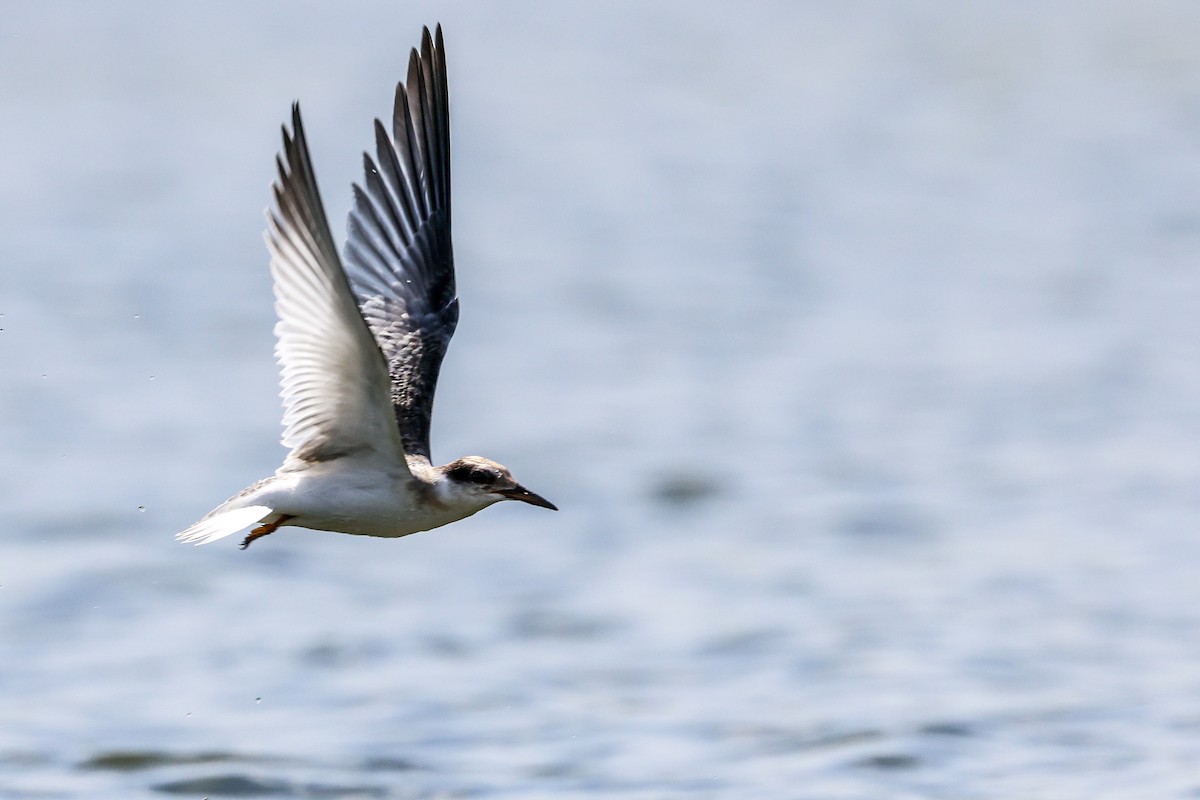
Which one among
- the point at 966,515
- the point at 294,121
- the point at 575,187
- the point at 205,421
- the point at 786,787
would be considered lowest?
the point at 786,787

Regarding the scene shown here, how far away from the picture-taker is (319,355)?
341 inches

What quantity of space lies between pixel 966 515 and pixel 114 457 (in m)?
7.73

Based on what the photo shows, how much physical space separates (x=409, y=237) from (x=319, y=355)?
8.08 feet

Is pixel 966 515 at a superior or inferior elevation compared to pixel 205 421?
inferior

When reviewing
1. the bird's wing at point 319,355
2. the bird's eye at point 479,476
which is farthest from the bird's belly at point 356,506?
the bird's eye at point 479,476

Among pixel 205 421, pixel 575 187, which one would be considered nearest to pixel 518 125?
pixel 575 187

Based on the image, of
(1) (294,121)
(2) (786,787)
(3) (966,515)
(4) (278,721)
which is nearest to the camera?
(1) (294,121)

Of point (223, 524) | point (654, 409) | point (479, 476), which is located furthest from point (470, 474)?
point (654, 409)

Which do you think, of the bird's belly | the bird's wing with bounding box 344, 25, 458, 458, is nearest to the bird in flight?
the bird's belly

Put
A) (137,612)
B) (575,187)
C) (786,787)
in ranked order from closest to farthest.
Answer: (786,787) → (137,612) → (575,187)

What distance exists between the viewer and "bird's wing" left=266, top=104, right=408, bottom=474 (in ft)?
26.9

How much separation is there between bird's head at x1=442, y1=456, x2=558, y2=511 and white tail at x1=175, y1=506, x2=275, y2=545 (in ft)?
2.74

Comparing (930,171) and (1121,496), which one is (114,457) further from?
(930,171)

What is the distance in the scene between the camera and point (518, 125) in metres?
28.1
